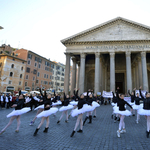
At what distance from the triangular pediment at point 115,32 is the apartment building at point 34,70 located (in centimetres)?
2110

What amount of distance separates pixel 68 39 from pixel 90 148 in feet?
76.9

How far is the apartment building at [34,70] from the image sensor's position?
41.1 m

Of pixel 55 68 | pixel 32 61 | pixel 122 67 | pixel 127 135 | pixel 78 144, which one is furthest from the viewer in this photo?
pixel 55 68

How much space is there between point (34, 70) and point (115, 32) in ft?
100

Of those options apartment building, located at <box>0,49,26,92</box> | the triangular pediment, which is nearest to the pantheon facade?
the triangular pediment

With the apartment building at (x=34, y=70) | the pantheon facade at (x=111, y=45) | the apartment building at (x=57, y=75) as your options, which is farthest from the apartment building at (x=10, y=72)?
the pantheon facade at (x=111, y=45)

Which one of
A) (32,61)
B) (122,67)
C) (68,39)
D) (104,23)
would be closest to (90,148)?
(68,39)

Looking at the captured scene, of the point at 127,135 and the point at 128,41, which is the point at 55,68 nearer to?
the point at 128,41

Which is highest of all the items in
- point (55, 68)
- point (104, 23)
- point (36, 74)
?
point (104, 23)

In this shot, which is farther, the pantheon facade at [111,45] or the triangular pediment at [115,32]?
the triangular pediment at [115,32]

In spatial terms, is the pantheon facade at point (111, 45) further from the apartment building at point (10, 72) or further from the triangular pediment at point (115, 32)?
the apartment building at point (10, 72)

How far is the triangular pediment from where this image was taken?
943 inches

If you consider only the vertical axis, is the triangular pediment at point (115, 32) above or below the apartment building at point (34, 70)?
above

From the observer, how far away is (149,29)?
23188mm
